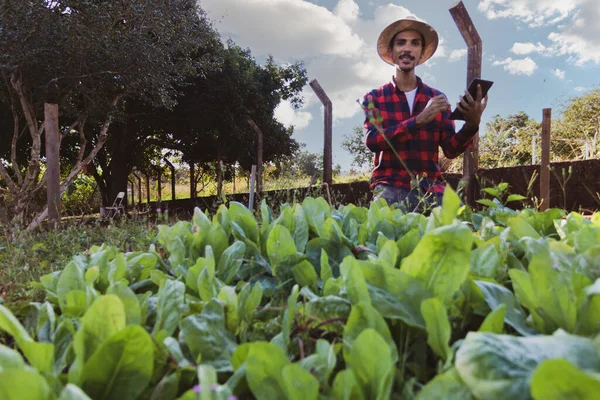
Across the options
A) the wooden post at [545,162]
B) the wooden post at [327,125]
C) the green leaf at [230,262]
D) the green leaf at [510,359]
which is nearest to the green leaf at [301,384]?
the green leaf at [510,359]

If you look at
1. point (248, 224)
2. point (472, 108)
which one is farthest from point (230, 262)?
point (472, 108)

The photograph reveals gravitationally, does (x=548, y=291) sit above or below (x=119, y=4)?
below

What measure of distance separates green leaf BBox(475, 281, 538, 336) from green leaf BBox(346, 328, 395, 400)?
212 millimetres

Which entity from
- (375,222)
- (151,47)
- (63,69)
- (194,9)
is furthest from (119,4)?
(375,222)

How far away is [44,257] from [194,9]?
48.6ft

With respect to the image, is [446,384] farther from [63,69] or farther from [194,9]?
[194,9]

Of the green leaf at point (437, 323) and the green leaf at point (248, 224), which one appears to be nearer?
the green leaf at point (437, 323)

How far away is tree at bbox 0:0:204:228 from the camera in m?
11.1

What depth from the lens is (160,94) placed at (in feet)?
45.9

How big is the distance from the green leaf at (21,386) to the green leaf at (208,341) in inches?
7.4

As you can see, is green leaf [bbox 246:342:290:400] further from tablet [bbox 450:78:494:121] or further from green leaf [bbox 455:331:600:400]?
tablet [bbox 450:78:494:121]

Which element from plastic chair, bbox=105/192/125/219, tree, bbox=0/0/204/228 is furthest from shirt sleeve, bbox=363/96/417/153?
tree, bbox=0/0/204/228

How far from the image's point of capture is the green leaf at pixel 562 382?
30 centimetres

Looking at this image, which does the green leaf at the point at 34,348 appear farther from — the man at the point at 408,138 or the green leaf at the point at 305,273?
the man at the point at 408,138
